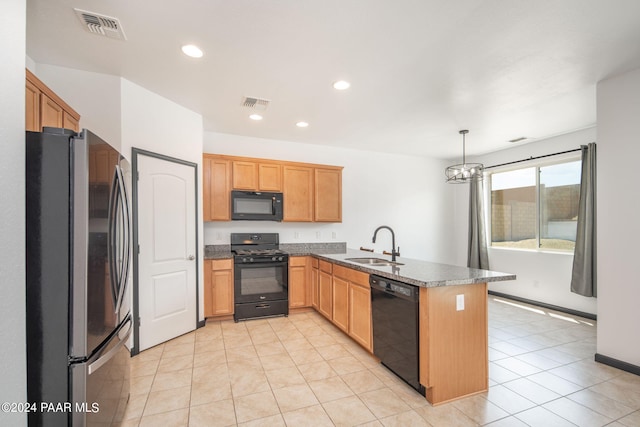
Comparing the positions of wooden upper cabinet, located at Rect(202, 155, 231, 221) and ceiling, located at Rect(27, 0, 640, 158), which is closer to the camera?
ceiling, located at Rect(27, 0, 640, 158)

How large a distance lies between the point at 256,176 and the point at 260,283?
62.1 inches

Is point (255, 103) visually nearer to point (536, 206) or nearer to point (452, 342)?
point (452, 342)

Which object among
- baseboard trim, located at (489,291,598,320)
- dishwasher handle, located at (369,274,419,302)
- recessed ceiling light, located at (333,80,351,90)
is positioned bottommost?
baseboard trim, located at (489,291,598,320)

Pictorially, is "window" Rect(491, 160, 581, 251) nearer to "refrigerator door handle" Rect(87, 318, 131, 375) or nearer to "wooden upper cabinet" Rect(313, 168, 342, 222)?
"wooden upper cabinet" Rect(313, 168, 342, 222)

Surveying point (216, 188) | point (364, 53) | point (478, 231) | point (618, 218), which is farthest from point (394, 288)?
point (478, 231)

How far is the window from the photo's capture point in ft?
14.7

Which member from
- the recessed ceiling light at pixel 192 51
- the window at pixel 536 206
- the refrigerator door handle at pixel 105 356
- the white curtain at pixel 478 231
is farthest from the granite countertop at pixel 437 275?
the white curtain at pixel 478 231

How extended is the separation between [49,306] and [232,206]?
2943mm

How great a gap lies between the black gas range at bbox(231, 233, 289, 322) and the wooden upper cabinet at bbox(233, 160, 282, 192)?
3.20 feet

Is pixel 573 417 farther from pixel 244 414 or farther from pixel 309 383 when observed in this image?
pixel 244 414

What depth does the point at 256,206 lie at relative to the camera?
4367 millimetres

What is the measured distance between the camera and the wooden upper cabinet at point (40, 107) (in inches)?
71.6

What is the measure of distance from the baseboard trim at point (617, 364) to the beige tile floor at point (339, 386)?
2.9 inches

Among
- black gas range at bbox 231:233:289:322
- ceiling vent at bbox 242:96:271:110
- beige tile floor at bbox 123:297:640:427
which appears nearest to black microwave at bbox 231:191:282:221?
black gas range at bbox 231:233:289:322
